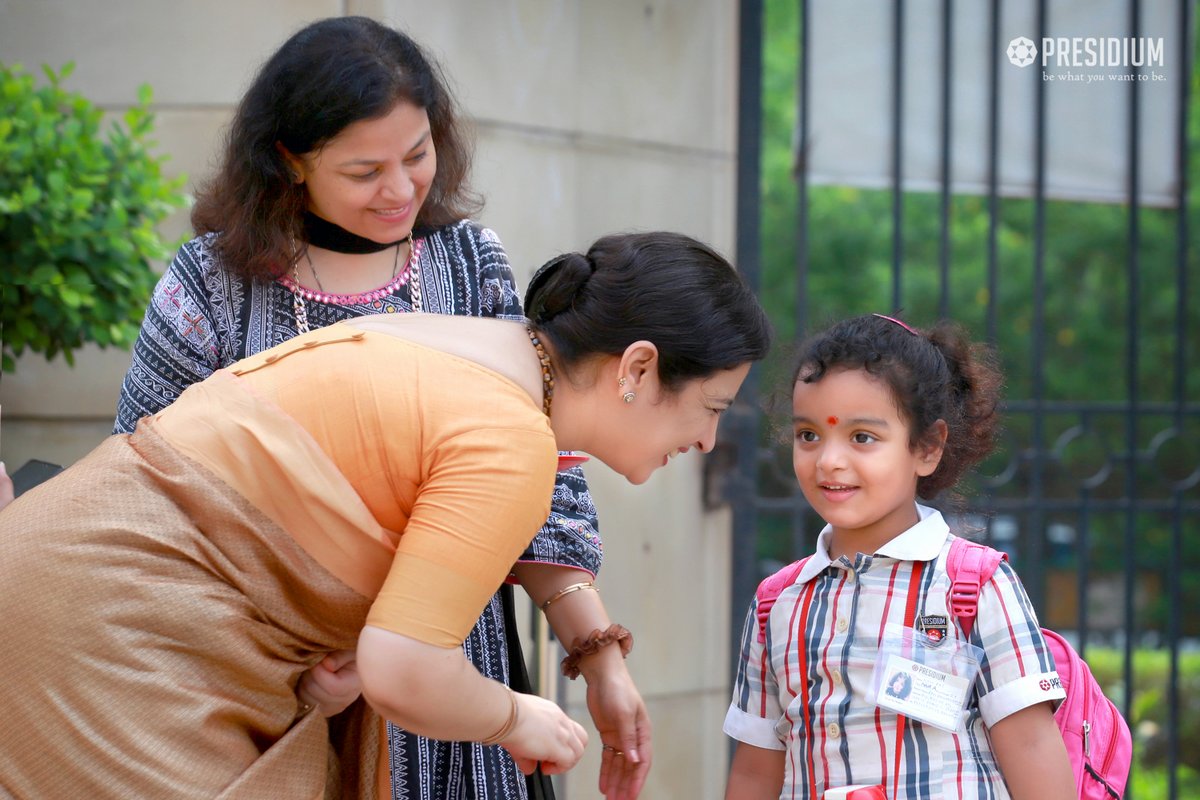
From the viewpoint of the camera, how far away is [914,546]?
74.7 inches

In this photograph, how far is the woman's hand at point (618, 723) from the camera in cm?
182

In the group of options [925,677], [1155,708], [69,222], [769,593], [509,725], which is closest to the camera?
[509,725]

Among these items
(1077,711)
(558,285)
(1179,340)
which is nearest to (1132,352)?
(1179,340)

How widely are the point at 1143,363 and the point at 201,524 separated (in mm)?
11122

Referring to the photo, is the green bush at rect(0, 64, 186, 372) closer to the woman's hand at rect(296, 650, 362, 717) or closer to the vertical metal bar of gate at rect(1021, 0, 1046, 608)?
the woman's hand at rect(296, 650, 362, 717)

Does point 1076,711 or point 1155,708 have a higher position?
point 1076,711

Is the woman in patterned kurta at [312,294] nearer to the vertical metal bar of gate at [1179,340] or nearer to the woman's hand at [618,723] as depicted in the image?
the woman's hand at [618,723]

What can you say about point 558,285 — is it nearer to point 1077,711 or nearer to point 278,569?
point 278,569

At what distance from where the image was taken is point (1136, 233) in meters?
3.84

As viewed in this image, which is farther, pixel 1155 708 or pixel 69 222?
pixel 1155 708

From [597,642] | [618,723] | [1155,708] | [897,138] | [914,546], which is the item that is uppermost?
[897,138]

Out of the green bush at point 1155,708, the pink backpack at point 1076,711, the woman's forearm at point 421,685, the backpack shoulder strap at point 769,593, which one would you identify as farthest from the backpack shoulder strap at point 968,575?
the green bush at point 1155,708

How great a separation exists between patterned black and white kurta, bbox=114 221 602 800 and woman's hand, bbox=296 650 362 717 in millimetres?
333

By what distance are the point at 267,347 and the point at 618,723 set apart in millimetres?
722
